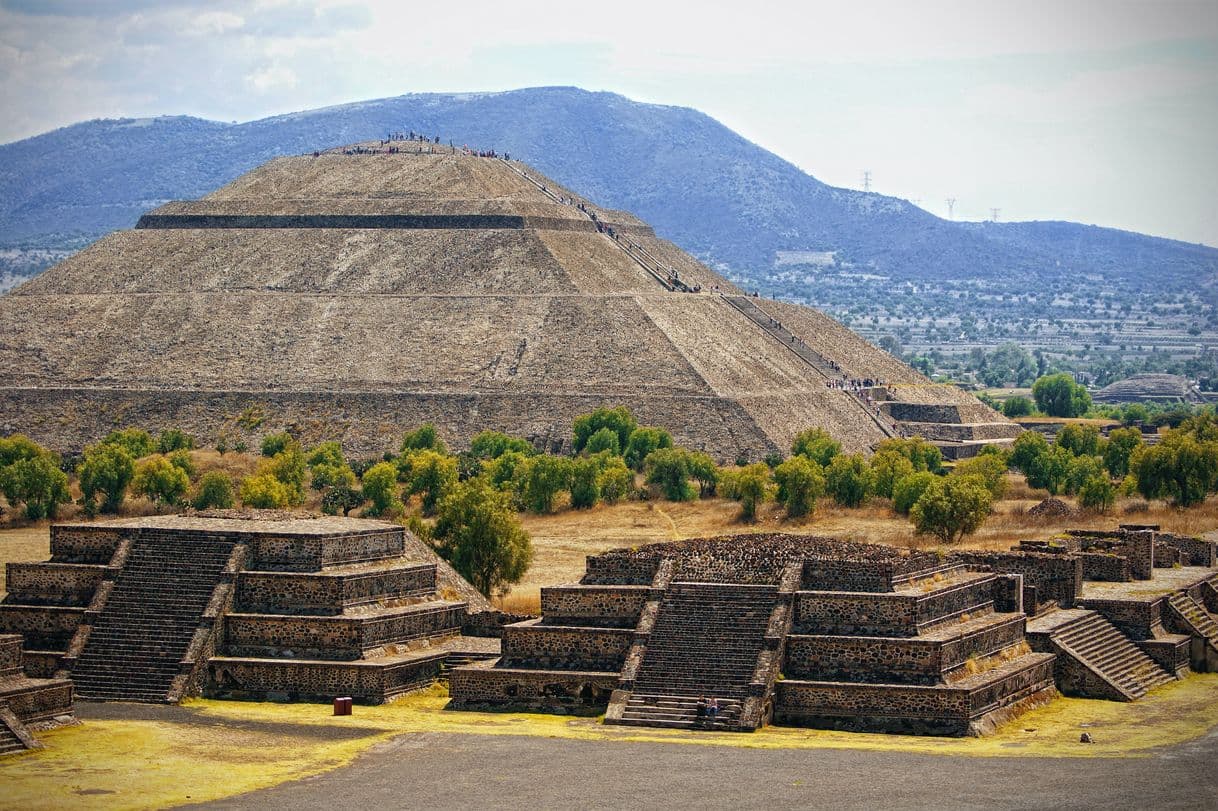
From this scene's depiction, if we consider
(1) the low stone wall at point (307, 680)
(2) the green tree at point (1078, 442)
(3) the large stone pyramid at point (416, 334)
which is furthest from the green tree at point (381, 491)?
(2) the green tree at point (1078, 442)

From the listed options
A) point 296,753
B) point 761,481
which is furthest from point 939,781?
point 761,481

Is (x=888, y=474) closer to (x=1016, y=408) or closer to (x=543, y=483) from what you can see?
(x=543, y=483)

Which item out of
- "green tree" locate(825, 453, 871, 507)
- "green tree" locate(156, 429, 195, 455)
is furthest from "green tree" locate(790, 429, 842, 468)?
"green tree" locate(156, 429, 195, 455)

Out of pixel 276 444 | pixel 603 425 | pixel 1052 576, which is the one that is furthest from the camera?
pixel 603 425

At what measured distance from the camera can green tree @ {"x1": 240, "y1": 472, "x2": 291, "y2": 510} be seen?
8638 cm

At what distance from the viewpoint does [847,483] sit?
331 ft

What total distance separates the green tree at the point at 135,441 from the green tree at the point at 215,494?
640 inches

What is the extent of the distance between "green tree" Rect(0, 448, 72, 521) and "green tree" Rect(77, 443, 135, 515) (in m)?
1.20

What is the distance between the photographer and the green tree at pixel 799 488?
96.3 metres

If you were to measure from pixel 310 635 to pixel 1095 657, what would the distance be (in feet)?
61.8

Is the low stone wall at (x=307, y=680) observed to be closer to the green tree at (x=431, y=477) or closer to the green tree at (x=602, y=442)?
the green tree at (x=431, y=477)

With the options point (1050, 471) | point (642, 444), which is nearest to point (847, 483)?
point (1050, 471)

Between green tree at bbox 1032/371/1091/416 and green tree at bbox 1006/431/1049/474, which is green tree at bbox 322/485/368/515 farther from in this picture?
green tree at bbox 1032/371/1091/416

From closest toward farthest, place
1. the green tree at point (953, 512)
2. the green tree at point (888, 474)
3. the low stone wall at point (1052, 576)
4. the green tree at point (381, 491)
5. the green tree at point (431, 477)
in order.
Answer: the low stone wall at point (1052, 576), the green tree at point (953, 512), the green tree at point (381, 491), the green tree at point (431, 477), the green tree at point (888, 474)
